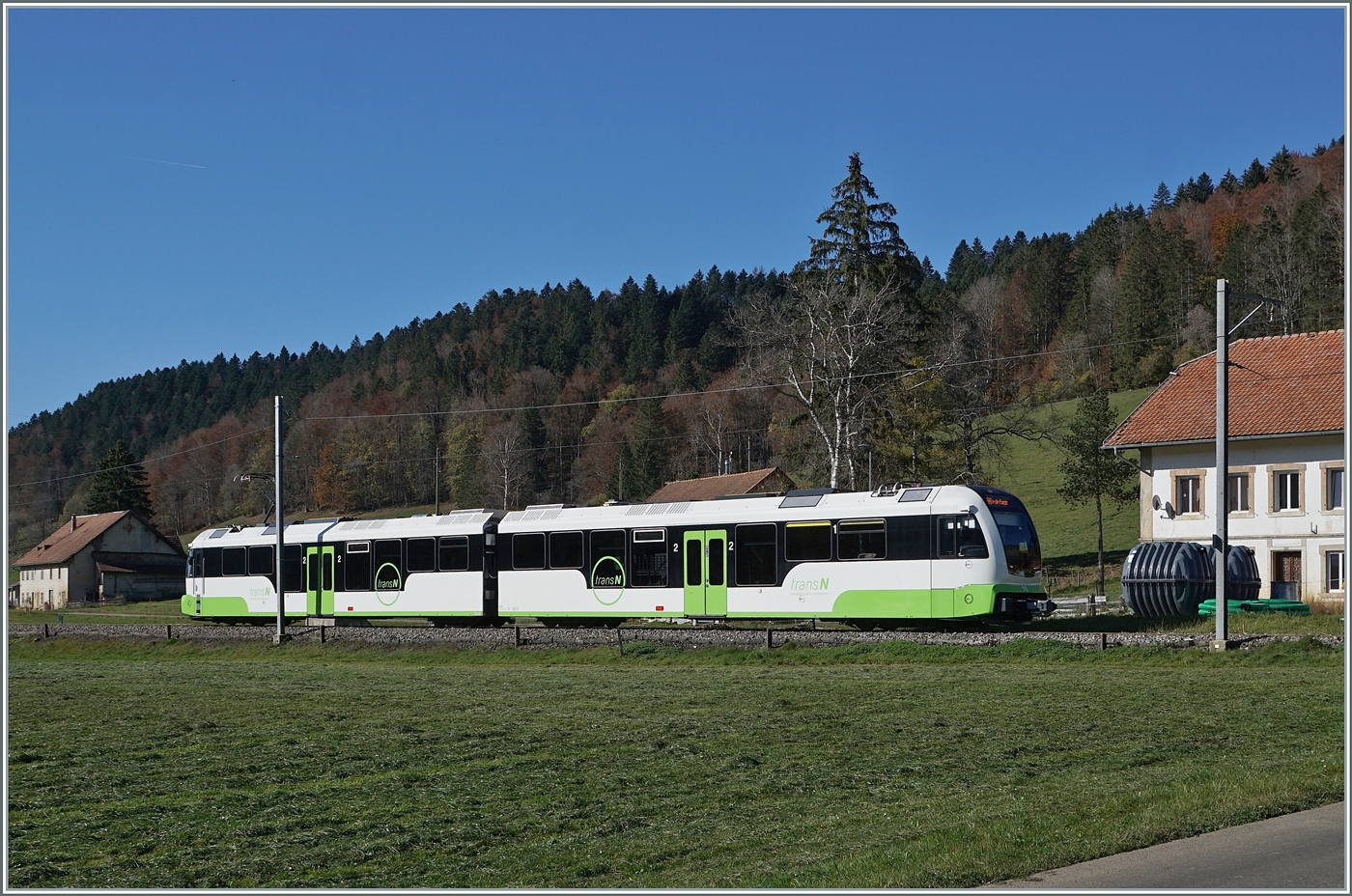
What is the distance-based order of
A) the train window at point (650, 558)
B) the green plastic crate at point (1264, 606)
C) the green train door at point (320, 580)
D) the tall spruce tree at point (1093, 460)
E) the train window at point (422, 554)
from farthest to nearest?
the tall spruce tree at point (1093, 460), the green train door at point (320, 580), the train window at point (422, 554), the green plastic crate at point (1264, 606), the train window at point (650, 558)

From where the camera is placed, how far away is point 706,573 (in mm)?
31188

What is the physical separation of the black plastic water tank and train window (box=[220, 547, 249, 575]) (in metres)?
27.3

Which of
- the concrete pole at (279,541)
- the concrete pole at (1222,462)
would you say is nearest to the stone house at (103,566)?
the concrete pole at (279,541)

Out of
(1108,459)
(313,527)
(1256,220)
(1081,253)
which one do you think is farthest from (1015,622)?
(1081,253)

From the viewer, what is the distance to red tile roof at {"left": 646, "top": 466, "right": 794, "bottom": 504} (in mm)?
70875

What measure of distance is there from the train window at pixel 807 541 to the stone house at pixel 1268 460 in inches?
713

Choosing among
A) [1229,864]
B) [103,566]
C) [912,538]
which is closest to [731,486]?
[912,538]

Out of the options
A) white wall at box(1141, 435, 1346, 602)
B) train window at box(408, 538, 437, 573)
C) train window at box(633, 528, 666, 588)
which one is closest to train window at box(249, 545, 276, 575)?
train window at box(408, 538, 437, 573)

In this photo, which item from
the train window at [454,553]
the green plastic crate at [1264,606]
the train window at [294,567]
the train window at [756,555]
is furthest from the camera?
the train window at [294,567]

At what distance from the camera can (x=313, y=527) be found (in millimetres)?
41094

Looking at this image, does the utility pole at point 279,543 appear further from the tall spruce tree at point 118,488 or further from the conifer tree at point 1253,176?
the conifer tree at point 1253,176

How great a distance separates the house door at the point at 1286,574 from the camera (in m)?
43.0

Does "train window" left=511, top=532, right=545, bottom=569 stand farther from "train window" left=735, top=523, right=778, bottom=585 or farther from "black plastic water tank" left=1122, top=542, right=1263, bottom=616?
"black plastic water tank" left=1122, top=542, right=1263, bottom=616

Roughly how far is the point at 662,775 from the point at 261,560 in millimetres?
33933
